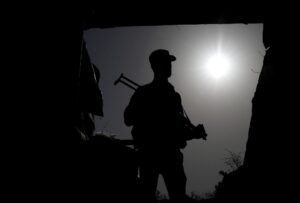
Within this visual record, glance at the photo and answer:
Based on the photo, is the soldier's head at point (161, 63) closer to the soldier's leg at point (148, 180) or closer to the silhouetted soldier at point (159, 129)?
the silhouetted soldier at point (159, 129)

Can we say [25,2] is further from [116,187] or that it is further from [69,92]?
[116,187]

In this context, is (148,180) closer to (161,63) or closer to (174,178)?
(174,178)

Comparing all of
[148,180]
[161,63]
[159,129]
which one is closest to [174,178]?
[148,180]

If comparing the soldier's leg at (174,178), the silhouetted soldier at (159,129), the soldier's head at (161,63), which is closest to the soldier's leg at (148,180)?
the silhouetted soldier at (159,129)

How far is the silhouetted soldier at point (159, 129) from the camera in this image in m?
2.87

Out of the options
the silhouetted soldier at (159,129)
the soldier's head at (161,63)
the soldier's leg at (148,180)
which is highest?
the soldier's head at (161,63)

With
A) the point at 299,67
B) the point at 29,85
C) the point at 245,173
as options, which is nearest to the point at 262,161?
the point at 245,173

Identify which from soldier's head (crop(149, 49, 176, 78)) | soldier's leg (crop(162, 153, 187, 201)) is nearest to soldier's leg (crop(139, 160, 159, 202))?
soldier's leg (crop(162, 153, 187, 201))

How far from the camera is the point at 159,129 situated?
2.99 meters

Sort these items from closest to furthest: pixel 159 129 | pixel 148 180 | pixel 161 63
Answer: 1. pixel 148 180
2. pixel 159 129
3. pixel 161 63

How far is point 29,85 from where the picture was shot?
2.54 m

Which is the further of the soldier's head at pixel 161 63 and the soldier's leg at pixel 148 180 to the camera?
the soldier's head at pixel 161 63

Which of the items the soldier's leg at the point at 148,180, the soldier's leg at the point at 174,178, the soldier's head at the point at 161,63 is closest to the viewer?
the soldier's leg at the point at 148,180

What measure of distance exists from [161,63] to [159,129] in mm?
740
